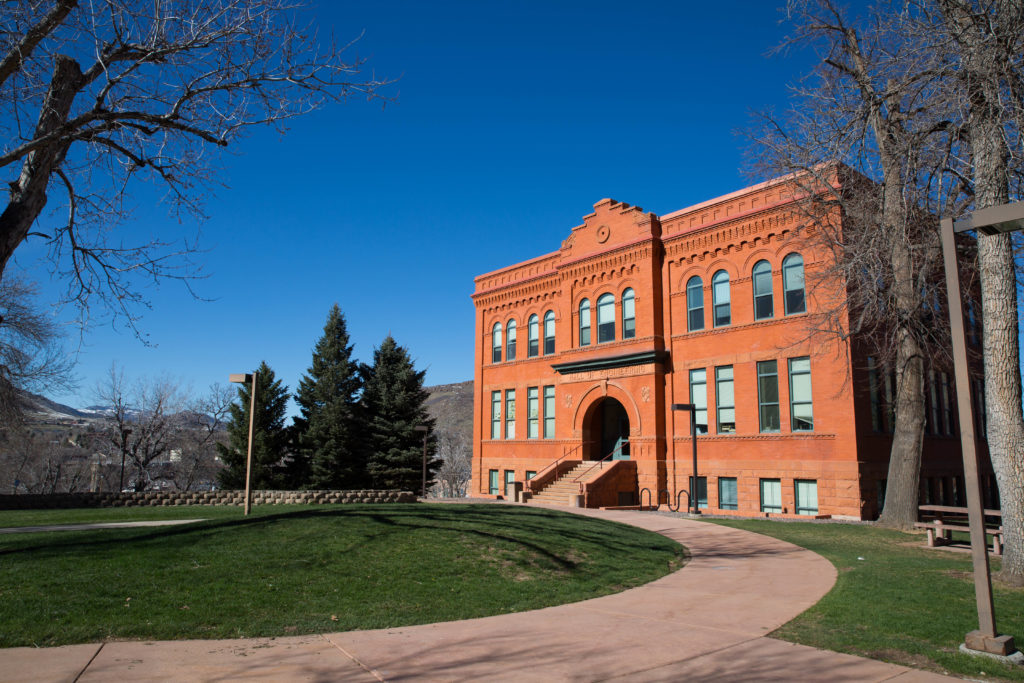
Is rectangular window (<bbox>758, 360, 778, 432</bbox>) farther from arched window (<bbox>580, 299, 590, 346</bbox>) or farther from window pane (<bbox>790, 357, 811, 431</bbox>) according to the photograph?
arched window (<bbox>580, 299, 590, 346</bbox>)

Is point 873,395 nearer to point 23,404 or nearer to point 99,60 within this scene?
point 99,60

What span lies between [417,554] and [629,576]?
3.32m

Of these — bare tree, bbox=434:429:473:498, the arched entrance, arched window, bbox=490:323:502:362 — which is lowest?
bare tree, bbox=434:429:473:498

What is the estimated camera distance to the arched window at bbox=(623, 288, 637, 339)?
92.6 ft

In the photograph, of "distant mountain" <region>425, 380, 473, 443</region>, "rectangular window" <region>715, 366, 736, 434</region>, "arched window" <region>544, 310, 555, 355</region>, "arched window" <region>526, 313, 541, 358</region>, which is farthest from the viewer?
"distant mountain" <region>425, 380, 473, 443</region>

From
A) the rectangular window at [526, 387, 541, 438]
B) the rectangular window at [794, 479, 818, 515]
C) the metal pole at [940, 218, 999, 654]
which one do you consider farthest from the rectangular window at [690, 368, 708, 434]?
the metal pole at [940, 218, 999, 654]

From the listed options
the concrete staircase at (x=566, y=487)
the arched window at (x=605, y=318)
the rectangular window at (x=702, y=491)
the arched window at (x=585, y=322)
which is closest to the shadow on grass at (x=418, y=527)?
the concrete staircase at (x=566, y=487)

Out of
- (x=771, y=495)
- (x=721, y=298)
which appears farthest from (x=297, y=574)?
(x=721, y=298)

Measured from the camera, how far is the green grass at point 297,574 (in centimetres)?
684

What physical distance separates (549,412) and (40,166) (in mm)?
25569

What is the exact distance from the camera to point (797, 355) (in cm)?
2262

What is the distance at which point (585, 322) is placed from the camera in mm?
30516

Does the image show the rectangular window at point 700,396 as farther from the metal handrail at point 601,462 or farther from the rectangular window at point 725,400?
the metal handrail at point 601,462

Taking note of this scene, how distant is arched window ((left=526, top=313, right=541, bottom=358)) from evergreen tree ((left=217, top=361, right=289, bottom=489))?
14.7 meters
